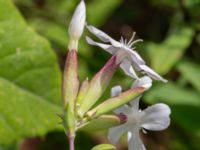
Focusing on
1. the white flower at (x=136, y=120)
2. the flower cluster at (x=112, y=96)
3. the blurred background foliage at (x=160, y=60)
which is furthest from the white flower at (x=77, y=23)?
the blurred background foliage at (x=160, y=60)

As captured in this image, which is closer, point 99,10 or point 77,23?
point 77,23

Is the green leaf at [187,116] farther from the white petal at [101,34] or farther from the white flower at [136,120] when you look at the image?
the white petal at [101,34]

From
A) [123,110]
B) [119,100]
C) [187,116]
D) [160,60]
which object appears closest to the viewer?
[119,100]

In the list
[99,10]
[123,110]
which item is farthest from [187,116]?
[123,110]

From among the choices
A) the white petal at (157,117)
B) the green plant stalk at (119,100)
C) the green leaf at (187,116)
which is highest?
the green plant stalk at (119,100)

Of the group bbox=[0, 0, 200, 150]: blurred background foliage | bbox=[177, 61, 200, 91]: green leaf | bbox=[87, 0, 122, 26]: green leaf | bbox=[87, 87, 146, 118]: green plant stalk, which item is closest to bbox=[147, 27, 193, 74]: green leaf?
bbox=[0, 0, 200, 150]: blurred background foliage

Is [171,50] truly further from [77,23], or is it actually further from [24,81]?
[77,23]
